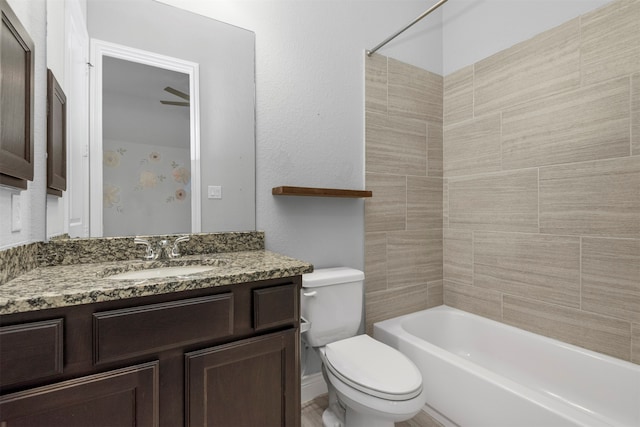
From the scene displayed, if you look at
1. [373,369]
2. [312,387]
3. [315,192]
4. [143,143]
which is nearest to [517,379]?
[373,369]

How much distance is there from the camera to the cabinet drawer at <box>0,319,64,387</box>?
0.70 metres

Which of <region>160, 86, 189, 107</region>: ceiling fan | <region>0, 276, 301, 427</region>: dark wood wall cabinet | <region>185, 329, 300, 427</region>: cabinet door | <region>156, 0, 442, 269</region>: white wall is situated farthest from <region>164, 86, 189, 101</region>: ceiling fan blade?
<region>185, 329, 300, 427</region>: cabinet door

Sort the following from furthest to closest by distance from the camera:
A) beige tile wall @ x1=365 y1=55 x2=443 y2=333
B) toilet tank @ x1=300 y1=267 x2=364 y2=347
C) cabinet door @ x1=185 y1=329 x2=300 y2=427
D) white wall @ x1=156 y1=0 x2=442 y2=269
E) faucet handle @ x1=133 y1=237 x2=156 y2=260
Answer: beige tile wall @ x1=365 y1=55 x2=443 y2=333 < white wall @ x1=156 y1=0 x2=442 y2=269 < toilet tank @ x1=300 y1=267 x2=364 y2=347 < faucet handle @ x1=133 y1=237 x2=156 y2=260 < cabinet door @ x1=185 y1=329 x2=300 y2=427

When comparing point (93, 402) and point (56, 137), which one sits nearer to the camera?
point (93, 402)

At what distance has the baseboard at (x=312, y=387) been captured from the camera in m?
1.79

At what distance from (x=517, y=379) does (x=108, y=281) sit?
2.16m

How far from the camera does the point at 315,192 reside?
167 centimetres

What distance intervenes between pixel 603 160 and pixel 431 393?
1481 millimetres

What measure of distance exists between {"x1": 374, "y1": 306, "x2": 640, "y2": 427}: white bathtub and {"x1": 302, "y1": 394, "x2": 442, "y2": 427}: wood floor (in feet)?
0.16

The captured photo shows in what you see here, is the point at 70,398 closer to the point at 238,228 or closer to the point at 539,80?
the point at 238,228

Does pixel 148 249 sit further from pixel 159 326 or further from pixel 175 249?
pixel 159 326

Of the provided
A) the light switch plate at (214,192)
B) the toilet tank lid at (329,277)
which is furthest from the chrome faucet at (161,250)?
the toilet tank lid at (329,277)

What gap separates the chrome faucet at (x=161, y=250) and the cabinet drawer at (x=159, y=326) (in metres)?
0.53

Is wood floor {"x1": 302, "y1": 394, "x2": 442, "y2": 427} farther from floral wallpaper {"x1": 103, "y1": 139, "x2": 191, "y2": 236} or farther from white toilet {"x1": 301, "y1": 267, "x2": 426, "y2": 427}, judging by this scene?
floral wallpaper {"x1": 103, "y1": 139, "x2": 191, "y2": 236}
